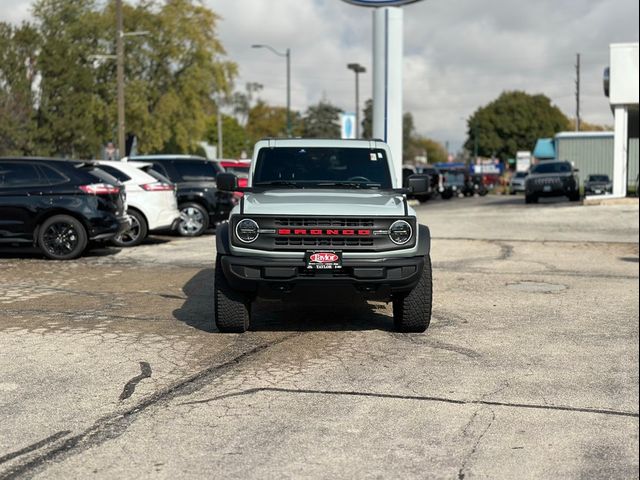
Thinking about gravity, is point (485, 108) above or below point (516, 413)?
above

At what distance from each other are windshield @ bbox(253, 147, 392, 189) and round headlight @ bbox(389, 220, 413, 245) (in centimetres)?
128

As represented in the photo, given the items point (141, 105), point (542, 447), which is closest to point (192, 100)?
point (141, 105)

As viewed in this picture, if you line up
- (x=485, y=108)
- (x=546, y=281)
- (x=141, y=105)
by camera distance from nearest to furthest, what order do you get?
1. (x=546, y=281)
2. (x=141, y=105)
3. (x=485, y=108)

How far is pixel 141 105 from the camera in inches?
1897

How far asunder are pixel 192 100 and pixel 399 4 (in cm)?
3060

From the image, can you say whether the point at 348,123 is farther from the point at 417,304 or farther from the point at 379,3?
the point at 417,304

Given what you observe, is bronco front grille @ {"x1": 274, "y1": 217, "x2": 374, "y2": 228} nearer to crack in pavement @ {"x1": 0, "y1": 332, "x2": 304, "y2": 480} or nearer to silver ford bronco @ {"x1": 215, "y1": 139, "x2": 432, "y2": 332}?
silver ford bronco @ {"x1": 215, "y1": 139, "x2": 432, "y2": 332}

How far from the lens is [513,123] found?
114125mm

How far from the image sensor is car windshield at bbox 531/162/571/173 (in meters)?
32.9

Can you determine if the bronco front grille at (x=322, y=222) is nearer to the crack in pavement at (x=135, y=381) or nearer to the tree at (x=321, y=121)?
the crack in pavement at (x=135, y=381)

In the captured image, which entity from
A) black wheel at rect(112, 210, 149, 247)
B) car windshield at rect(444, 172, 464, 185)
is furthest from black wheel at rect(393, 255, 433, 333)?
car windshield at rect(444, 172, 464, 185)

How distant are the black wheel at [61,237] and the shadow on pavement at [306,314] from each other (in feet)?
13.9

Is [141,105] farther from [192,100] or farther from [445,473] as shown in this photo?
[445,473]

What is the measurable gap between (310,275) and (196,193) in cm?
1172
